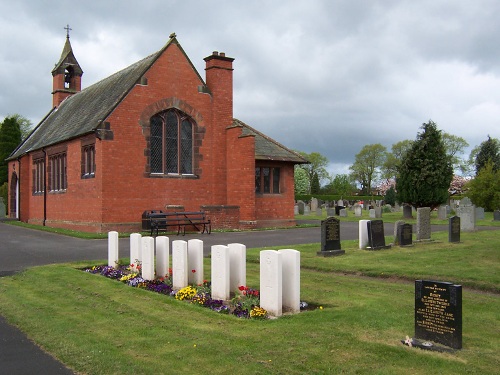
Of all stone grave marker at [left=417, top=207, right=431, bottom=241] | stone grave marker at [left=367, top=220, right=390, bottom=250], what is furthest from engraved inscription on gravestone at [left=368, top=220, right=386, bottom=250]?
stone grave marker at [left=417, top=207, right=431, bottom=241]

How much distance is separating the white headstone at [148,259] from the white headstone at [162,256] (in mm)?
180

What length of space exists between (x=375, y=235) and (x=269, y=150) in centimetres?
1385

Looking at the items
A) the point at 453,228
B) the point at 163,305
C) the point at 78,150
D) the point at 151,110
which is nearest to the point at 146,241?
the point at 163,305

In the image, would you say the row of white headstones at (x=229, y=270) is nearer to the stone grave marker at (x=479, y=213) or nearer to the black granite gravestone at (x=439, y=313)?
the black granite gravestone at (x=439, y=313)

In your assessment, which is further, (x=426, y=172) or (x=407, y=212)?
(x=407, y=212)

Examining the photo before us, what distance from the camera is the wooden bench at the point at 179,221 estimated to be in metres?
23.2

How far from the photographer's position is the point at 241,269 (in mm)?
9172

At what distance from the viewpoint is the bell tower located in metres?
39.8

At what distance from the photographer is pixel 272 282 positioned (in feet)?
26.4

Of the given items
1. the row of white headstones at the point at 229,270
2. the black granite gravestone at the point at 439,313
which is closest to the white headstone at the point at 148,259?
the row of white headstones at the point at 229,270

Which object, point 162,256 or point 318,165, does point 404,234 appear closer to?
point 162,256

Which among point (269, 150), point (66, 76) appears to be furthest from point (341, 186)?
point (269, 150)

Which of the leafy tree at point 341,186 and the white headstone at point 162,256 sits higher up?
the leafy tree at point 341,186

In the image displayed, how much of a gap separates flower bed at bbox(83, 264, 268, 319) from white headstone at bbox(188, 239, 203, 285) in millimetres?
197
